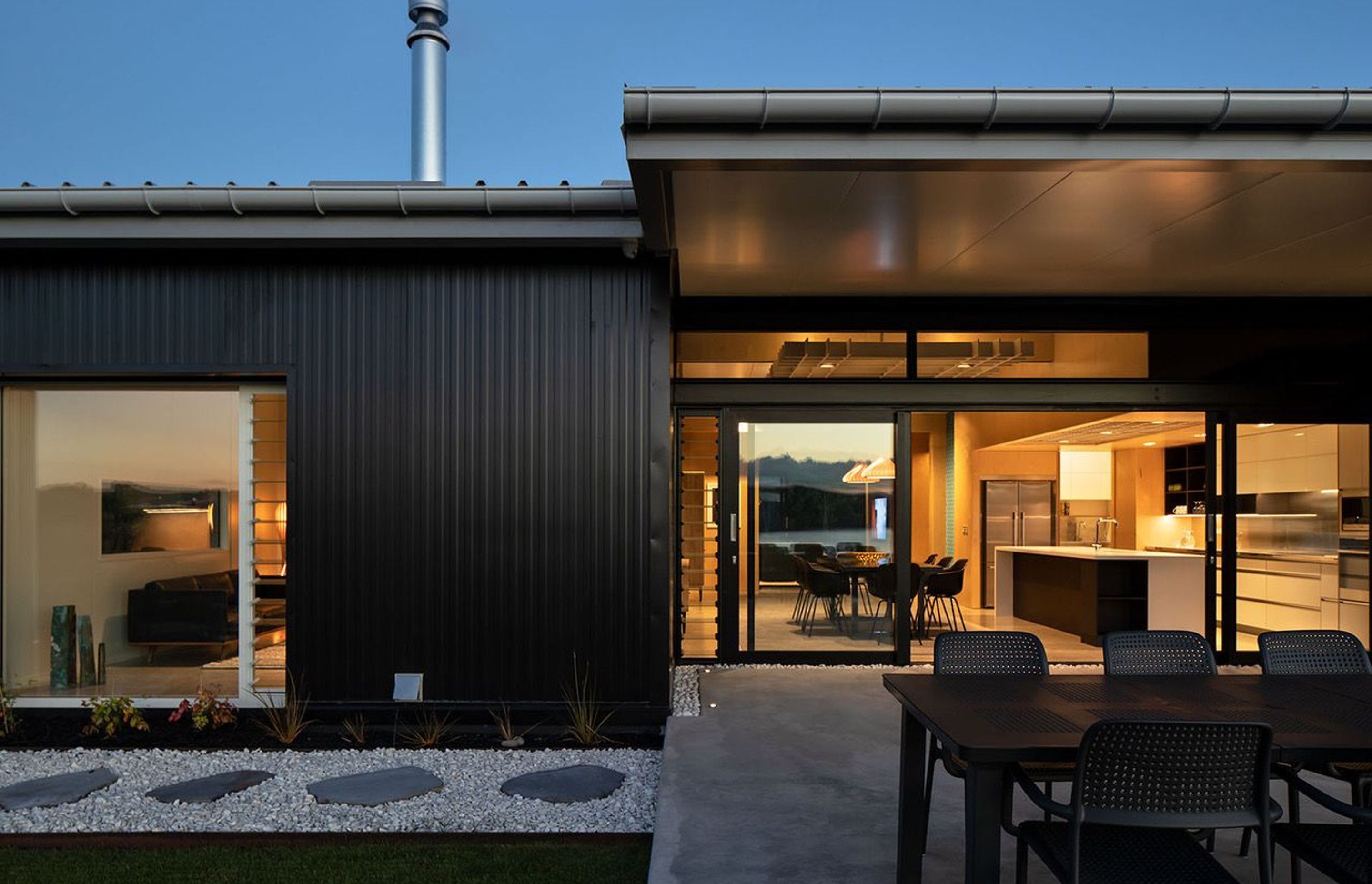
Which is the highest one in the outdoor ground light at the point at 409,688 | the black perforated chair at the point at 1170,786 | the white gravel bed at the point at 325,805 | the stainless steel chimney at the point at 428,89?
the stainless steel chimney at the point at 428,89

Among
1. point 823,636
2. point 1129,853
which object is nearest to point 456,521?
point 823,636

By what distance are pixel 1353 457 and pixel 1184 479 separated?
4290 millimetres

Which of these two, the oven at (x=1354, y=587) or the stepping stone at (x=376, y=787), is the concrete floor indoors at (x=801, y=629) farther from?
the stepping stone at (x=376, y=787)

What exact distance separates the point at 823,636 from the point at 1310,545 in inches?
154

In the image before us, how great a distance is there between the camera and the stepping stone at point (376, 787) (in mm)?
4445

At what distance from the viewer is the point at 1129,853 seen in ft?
8.62

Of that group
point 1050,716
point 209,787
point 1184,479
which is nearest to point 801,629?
point 209,787

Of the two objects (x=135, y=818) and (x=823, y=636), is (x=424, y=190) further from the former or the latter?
(x=823, y=636)

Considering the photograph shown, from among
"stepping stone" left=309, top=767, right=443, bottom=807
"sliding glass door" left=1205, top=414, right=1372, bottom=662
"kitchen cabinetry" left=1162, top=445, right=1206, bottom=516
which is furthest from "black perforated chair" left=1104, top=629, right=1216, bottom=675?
"kitchen cabinetry" left=1162, top=445, right=1206, bottom=516

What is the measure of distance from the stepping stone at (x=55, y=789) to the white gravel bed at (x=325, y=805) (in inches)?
2.0

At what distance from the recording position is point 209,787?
4.66 m

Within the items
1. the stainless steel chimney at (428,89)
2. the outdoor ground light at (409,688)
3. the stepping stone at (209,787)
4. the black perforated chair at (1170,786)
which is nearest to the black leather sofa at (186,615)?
the outdoor ground light at (409,688)

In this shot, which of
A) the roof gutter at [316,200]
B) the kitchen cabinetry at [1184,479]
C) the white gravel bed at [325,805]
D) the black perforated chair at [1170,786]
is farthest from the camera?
the kitchen cabinetry at [1184,479]

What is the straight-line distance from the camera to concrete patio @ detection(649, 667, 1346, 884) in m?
3.42
